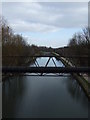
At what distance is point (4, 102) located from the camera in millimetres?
12070

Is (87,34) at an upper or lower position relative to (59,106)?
upper

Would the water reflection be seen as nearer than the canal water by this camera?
No

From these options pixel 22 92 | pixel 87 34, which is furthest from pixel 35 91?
pixel 87 34

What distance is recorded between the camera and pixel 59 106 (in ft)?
37.4

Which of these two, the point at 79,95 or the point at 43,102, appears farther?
the point at 79,95

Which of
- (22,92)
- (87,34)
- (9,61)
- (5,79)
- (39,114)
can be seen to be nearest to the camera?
(39,114)

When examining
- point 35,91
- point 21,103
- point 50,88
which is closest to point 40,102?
point 21,103

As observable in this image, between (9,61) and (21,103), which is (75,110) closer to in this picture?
(21,103)

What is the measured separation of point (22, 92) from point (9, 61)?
104 inches

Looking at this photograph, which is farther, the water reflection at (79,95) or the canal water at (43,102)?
the water reflection at (79,95)

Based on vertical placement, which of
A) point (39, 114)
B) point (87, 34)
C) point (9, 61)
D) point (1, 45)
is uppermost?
point (87, 34)

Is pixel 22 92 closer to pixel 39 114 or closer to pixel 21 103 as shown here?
pixel 21 103

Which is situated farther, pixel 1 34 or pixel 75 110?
pixel 1 34

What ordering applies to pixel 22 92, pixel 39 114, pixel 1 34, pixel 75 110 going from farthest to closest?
pixel 1 34, pixel 22 92, pixel 75 110, pixel 39 114
